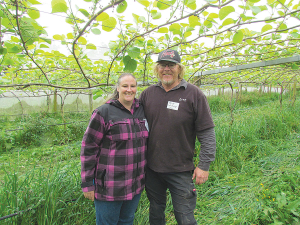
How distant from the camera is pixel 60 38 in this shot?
4.75ft

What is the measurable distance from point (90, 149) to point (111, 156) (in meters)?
0.18

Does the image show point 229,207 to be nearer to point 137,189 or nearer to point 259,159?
point 137,189

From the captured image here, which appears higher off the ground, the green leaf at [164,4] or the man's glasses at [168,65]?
→ the green leaf at [164,4]

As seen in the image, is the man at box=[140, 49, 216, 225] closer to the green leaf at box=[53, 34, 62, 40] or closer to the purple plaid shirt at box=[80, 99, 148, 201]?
the purple plaid shirt at box=[80, 99, 148, 201]

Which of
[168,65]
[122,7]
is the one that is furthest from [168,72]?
[122,7]

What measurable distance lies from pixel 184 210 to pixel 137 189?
0.45 metres

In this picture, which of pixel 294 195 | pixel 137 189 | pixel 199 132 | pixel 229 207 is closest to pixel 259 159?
pixel 294 195

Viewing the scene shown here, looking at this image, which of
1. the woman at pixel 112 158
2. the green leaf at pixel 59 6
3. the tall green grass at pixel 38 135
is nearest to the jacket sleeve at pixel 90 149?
the woman at pixel 112 158

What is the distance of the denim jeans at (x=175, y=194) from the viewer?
145 cm

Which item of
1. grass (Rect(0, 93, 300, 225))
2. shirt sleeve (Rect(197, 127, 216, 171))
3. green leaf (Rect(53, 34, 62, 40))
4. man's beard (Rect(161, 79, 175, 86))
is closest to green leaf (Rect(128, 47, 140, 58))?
man's beard (Rect(161, 79, 175, 86))

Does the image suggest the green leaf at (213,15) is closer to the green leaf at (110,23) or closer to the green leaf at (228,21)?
the green leaf at (228,21)

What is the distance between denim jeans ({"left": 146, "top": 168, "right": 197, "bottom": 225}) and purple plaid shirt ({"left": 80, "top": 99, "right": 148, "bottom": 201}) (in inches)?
9.1

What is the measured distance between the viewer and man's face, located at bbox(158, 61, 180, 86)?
5.13 ft

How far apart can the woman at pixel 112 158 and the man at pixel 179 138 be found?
0.58 ft
